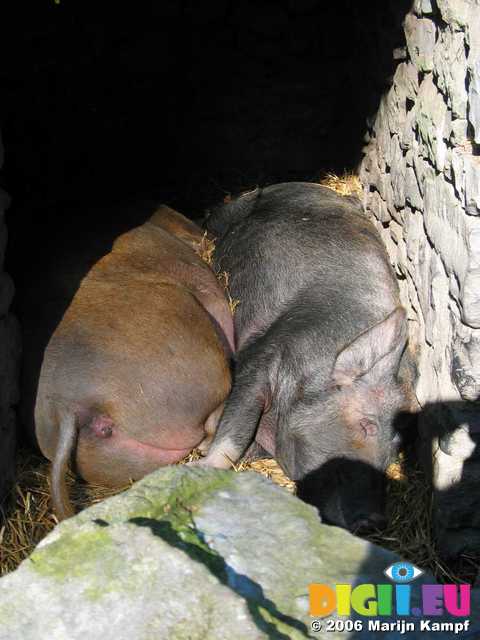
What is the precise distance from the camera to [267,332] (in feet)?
14.9

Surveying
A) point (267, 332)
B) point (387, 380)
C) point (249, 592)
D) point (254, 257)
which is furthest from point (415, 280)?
point (249, 592)

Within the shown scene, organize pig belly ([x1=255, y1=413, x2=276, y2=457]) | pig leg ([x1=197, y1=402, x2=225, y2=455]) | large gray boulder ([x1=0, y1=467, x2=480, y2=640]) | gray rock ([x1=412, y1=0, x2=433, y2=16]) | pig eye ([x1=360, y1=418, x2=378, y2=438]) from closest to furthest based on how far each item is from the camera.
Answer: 1. large gray boulder ([x1=0, y1=467, x2=480, y2=640])
2. gray rock ([x1=412, y1=0, x2=433, y2=16])
3. pig eye ([x1=360, y1=418, x2=378, y2=438])
4. pig leg ([x1=197, y1=402, x2=225, y2=455])
5. pig belly ([x1=255, y1=413, x2=276, y2=457])

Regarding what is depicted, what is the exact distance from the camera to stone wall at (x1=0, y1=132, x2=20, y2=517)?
3670 millimetres

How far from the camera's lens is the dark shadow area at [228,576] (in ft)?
6.45

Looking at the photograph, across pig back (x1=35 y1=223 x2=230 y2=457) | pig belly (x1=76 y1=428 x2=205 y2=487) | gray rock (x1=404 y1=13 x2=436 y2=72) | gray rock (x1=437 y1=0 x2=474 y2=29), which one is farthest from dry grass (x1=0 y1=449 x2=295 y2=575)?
gray rock (x1=437 y1=0 x2=474 y2=29)

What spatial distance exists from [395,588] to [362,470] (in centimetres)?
161

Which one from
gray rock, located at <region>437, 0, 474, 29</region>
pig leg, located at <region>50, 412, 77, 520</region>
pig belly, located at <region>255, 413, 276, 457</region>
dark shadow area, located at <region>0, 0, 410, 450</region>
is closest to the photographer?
gray rock, located at <region>437, 0, 474, 29</region>

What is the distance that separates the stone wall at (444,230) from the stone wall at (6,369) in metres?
1.89

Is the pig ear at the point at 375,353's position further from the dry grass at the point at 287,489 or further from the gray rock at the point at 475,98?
the gray rock at the point at 475,98

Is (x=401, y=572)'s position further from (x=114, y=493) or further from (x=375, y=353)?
(x=114, y=493)

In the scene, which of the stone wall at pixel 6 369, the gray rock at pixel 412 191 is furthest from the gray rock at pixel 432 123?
the stone wall at pixel 6 369

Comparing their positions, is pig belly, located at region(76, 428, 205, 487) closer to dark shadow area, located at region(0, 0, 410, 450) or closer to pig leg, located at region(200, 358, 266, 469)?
pig leg, located at region(200, 358, 266, 469)

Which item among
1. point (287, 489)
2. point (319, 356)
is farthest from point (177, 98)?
point (287, 489)

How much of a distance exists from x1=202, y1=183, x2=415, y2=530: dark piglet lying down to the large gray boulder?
1.50m
